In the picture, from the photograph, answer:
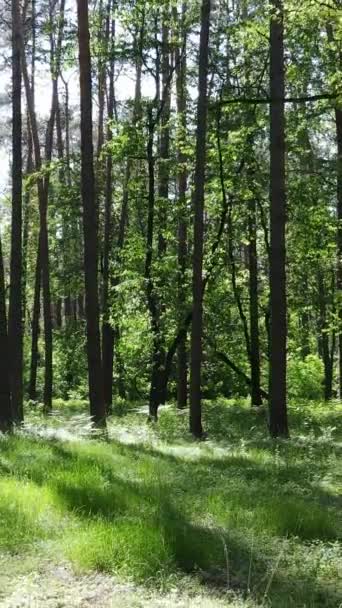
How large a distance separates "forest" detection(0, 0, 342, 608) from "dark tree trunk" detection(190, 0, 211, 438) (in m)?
0.04

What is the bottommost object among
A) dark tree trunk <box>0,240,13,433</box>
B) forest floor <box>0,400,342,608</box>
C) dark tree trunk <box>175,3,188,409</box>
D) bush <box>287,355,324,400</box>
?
bush <box>287,355,324,400</box>

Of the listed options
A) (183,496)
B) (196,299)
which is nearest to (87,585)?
(183,496)

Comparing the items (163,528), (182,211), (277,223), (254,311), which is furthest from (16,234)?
(163,528)

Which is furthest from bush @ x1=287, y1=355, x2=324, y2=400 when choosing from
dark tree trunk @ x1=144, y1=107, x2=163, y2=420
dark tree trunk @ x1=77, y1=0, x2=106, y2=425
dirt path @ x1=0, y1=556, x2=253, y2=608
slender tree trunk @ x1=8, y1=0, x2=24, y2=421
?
dirt path @ x1=0, y1=556, x2=253, y2=608

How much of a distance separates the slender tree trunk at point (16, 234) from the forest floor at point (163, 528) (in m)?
6.25

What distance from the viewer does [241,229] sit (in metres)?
16.8

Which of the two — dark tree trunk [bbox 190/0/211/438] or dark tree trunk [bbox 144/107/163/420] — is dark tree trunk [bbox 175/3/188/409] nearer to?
dark tree trunk [bbox 144/107/163/420]

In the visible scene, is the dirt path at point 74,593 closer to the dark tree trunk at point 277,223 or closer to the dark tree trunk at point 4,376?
the dark tree trunk at point 4,376

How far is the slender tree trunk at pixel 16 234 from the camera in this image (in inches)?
508

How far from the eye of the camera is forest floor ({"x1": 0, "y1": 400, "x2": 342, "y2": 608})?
401 cm

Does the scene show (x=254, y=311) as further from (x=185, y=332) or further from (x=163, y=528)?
(x=163, y=528)

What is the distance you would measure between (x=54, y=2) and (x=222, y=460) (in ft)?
57.1

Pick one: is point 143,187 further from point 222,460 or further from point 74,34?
point 222,460

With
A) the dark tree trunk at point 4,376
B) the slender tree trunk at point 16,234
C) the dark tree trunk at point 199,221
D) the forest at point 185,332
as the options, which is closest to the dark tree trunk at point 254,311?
the forest at point 185,332
